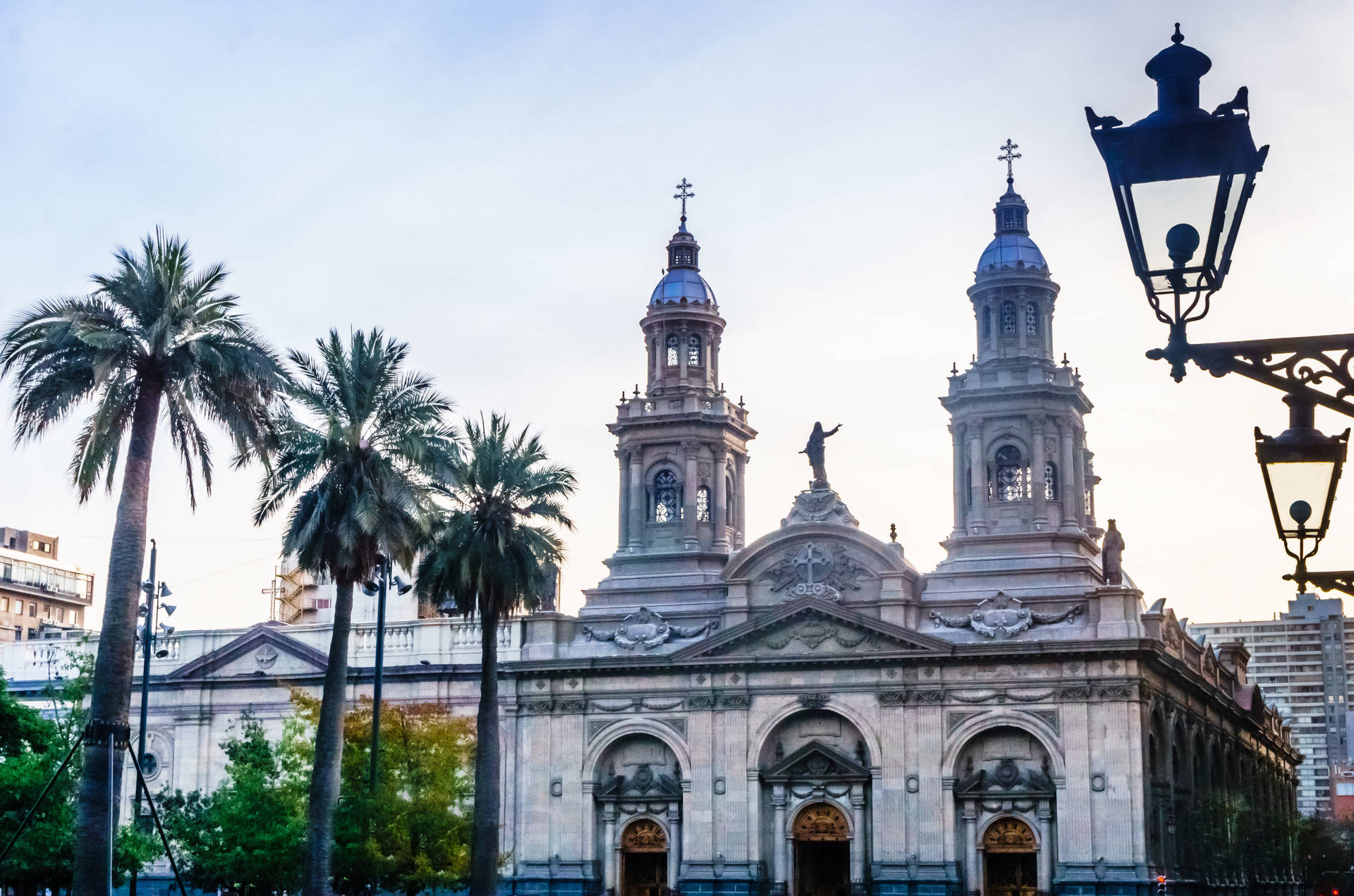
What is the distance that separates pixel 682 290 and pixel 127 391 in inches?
1705

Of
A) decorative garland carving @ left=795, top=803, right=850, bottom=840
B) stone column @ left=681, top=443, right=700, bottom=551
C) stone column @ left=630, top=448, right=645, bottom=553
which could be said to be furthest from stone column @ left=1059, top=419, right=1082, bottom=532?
stone column @ left=630, top=448, right=645, bottom=553

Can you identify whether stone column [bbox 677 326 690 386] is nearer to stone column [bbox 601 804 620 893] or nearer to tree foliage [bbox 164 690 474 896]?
stone column [bbox 601 804 620 893]

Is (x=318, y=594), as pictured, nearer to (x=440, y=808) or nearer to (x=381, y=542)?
(x=440, y=808)

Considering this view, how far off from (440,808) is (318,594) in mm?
50908

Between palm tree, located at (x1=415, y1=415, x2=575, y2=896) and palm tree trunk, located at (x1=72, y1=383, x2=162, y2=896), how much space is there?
17520 mm

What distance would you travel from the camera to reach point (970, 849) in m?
69.1

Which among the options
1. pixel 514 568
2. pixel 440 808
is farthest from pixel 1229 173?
pixel 440 808

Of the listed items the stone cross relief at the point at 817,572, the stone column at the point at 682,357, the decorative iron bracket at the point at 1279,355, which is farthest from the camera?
the stone column at the point at 682,357

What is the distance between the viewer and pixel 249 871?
178 feet

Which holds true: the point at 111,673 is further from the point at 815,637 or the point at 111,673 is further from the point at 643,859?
the point at 643,859

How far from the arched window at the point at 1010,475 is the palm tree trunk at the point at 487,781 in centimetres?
2507

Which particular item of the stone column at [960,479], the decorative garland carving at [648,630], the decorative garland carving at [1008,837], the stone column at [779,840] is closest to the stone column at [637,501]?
the decorative garland carving at [648,630]

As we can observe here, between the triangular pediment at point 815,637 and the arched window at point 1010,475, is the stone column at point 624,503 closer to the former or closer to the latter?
the triangular pediment at point 815,637

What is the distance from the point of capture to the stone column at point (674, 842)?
73062mm
